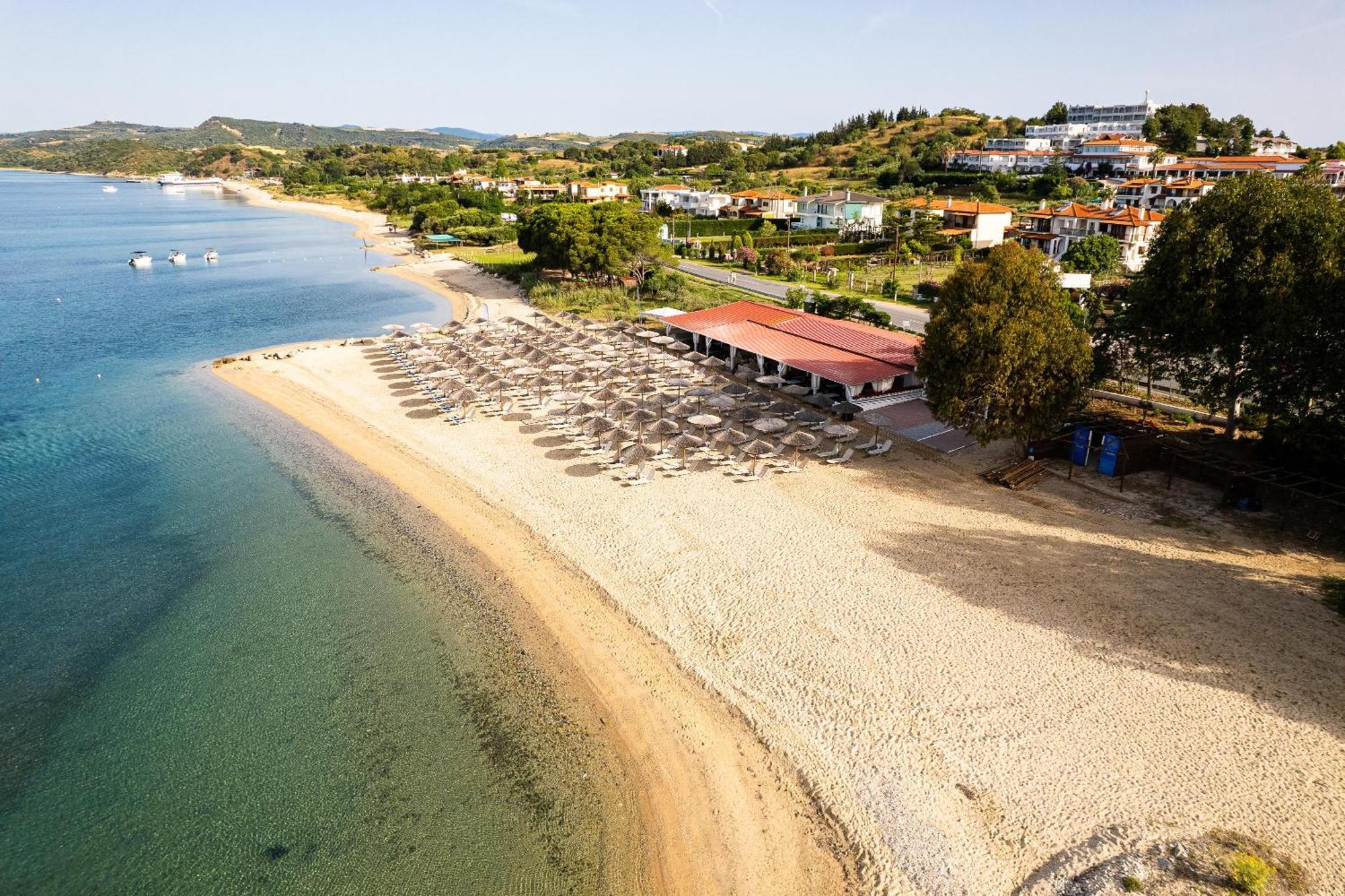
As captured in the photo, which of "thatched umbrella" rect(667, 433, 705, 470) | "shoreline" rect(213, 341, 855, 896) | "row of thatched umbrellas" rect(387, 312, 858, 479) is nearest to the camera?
"shoreline" rect(213, 341, 855, 896)

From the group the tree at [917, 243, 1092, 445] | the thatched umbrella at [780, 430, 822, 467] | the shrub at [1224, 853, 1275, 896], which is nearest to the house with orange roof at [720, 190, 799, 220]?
the tree at [917, 243, 1092, 445]

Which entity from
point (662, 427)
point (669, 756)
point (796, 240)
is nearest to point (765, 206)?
point (796, 240)

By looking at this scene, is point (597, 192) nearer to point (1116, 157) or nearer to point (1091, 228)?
point (1091, 228)

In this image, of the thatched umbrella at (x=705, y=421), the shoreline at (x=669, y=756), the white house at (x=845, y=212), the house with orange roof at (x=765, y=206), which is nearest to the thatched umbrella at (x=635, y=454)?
the thatched umbrella at (x=705, y=421)

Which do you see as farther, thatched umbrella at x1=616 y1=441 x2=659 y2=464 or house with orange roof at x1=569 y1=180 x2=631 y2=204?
house with orange roof at x1=569 y1=180 x2=631 y2=204

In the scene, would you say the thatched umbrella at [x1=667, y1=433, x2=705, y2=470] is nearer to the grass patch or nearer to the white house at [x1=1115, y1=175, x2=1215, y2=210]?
the grass patch

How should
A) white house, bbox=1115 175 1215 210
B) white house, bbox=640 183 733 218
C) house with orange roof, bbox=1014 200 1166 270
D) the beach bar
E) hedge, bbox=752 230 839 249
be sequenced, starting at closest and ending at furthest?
the beach bar < house with orange roof, bbox=1014 200 1166 270 < hedge, bbox=752 230 839 249 < white house, bbox=1115 175 1215 210 < white house, bbox=640 183 733 218

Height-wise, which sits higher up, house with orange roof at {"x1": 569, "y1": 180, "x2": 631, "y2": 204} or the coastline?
house with orange roof at {"x1": 569, "y1": 180, "x2": 631, "y2": 204}
